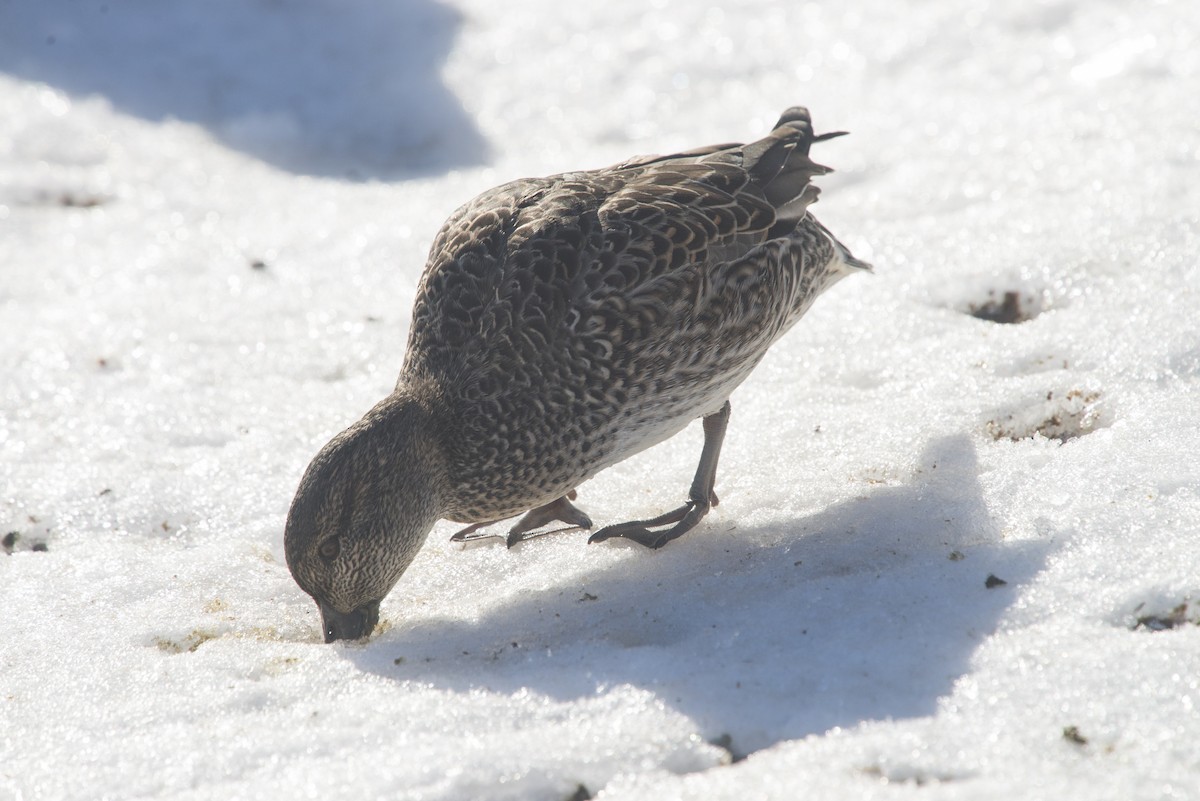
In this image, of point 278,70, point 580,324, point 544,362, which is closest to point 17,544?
point 544,362

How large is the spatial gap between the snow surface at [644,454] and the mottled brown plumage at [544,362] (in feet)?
1.25

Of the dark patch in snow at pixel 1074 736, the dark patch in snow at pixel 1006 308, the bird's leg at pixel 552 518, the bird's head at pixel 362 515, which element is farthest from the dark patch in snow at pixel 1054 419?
the bird's head at pixel 362 515

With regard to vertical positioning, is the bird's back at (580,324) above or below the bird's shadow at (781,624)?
above

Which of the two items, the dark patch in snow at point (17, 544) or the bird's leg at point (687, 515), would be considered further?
the dark patch in snow at point (17, 544)

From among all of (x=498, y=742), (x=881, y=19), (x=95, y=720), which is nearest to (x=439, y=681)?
(x=498, y=742)

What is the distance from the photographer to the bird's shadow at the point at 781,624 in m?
3.67

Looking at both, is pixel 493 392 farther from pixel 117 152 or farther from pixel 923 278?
pixel 117 152

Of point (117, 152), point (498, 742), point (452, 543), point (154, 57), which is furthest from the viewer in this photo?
point (154, 57)

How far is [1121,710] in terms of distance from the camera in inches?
132

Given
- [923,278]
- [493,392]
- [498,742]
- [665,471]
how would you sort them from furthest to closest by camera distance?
[923,278] → [665,471] → [493,392] → [498,742]

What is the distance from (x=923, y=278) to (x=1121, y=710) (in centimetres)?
349

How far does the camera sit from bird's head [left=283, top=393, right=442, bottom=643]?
14.1 ft

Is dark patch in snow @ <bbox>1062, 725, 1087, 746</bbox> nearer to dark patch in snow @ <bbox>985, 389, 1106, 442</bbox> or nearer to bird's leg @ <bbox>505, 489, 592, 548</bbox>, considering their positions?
dark patch in snow @ <bbox>985, 389, 1106, 442</bbox>

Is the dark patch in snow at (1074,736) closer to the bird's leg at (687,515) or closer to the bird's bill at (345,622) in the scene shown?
the bird's leg at (687,515)
